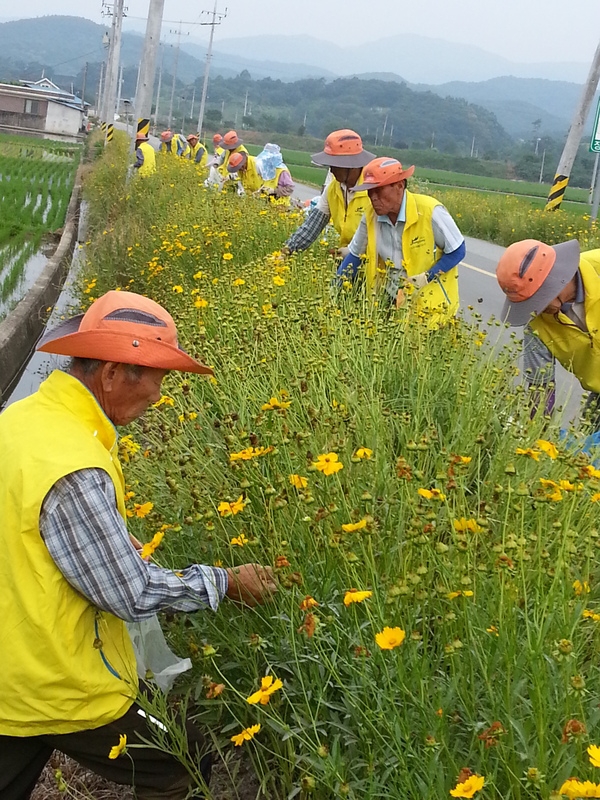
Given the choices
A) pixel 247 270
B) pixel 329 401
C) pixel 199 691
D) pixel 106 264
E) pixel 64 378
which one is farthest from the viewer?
pixel 106 264

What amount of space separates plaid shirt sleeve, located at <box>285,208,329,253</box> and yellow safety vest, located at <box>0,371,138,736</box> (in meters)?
3.87


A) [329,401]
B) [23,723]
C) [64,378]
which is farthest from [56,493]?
[329,401]

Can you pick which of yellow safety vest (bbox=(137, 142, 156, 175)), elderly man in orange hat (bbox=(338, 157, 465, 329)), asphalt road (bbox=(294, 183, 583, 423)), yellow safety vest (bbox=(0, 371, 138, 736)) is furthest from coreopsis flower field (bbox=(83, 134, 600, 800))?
yellow safety vest (bbox=(137, 142, 156, 175))

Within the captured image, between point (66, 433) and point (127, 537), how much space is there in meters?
0.25

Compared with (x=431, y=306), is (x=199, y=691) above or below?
below

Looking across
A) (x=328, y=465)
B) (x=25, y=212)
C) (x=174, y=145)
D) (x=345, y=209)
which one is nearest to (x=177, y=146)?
(x=174, y=145)

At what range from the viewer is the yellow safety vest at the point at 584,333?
3.83 meters

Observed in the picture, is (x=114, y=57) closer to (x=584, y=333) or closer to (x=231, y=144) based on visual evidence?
(x=231, y=144)

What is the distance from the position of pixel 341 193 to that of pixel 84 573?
4207 mm

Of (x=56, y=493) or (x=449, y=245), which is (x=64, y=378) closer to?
(x=56, y=493)

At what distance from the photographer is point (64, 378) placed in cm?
211

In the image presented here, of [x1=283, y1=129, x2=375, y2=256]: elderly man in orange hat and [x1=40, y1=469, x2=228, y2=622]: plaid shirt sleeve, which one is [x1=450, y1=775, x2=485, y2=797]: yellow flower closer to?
[x1=40, y1=469, x2=228, y2=622]: plaid shirt sleeve

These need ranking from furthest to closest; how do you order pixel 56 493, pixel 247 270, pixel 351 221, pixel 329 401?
pixel 351 221, pixel 247 270, pixel 329 401, pixel 56 493

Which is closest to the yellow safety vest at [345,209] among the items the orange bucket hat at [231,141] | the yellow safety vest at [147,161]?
the orange bucket hat at [231,141]
